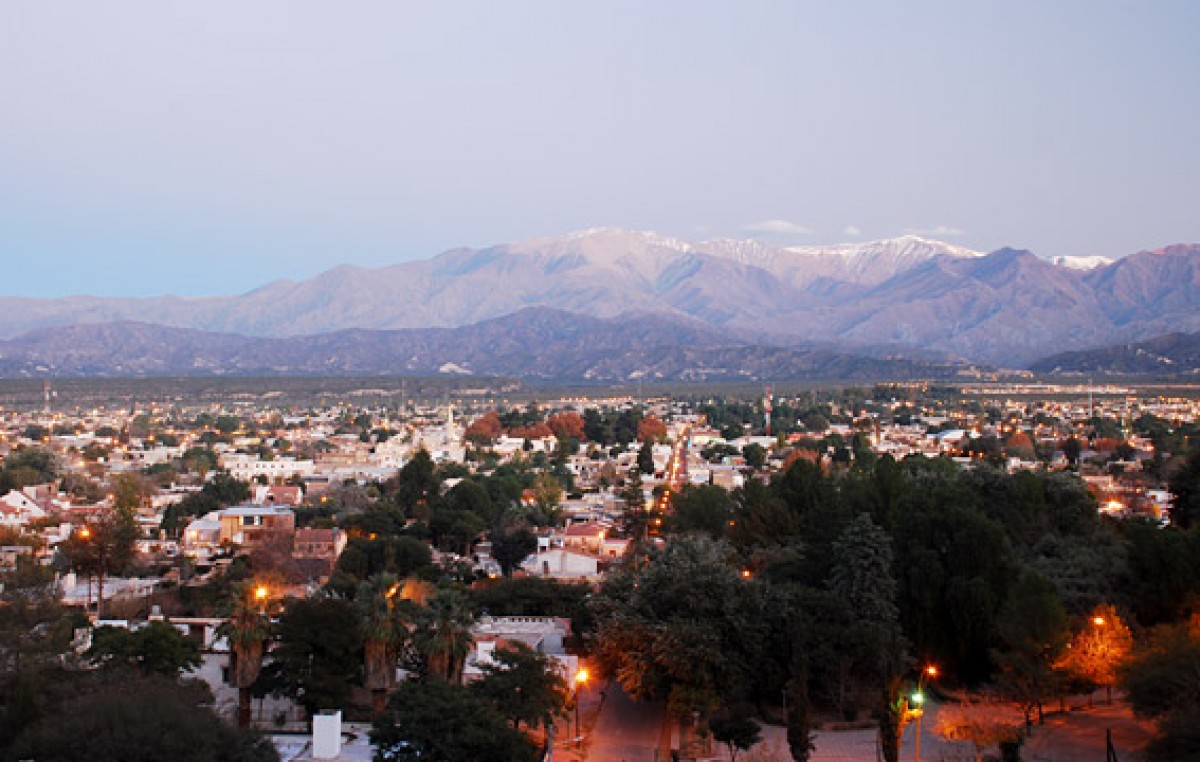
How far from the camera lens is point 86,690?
18.9m

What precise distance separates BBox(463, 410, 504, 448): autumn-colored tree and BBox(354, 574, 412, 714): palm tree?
192ft

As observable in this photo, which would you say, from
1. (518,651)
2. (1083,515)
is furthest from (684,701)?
(1083,515)

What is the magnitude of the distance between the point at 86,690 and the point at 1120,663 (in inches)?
631

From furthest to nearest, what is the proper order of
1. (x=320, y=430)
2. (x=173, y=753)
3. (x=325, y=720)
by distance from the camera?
(x=320, y=430)
(x=325, y=720)
(x=173, y=753)

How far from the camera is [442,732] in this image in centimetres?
1752

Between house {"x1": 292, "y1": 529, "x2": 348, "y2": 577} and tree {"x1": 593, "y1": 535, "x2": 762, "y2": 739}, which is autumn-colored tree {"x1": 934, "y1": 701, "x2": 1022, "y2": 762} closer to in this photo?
tree {"x1": 593, "y1": 535, "x2": 762, "y2": 739}

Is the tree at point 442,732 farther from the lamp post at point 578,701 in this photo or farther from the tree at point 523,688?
the lamp post at point 578,701

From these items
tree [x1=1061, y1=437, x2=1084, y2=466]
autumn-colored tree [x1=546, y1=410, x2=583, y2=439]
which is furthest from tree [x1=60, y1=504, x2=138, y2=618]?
autumn-colored tree [x1=546, y1=410, x2=583, y2=439]

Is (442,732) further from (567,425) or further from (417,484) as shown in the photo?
(567,425)

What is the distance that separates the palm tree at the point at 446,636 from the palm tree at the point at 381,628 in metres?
0.52

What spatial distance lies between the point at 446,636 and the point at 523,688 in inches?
57.2

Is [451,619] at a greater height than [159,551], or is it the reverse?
[451,619]

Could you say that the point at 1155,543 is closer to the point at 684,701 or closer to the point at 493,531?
the point at 684,701

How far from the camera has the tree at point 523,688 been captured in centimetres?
2017
